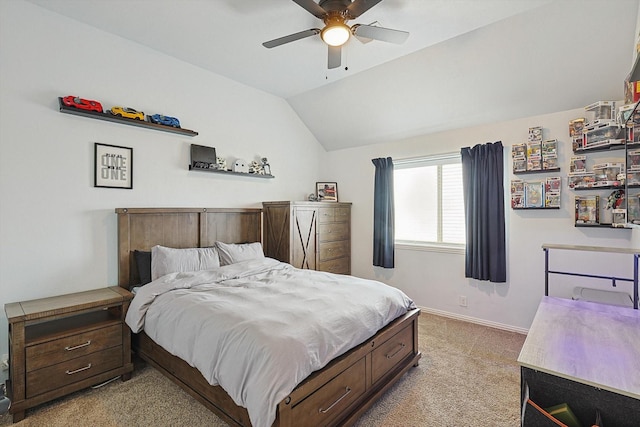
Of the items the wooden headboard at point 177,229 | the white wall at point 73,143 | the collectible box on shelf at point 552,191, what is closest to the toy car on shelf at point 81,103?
the white wall at point 73,143

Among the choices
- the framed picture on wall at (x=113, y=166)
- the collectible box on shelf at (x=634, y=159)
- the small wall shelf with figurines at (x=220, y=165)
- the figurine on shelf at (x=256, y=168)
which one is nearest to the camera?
the collectible box on shelf at (x=634, y=159)

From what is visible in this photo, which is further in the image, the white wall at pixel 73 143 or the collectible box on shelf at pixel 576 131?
the collectible box on shelf at pixel 576 131

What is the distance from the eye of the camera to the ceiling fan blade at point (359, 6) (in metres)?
Result: 1.97

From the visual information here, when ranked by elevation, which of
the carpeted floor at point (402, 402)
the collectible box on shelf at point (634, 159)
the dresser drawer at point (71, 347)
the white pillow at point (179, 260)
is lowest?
the carpeted floor at point (402, 402)

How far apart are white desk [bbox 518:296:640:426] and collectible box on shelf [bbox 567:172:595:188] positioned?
1.76 meters

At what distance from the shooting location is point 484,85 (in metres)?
3.33

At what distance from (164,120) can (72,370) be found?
2.35m

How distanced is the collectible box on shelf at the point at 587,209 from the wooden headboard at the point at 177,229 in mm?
3662

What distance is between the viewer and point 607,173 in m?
2.92

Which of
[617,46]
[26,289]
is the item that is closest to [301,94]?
[617,46]

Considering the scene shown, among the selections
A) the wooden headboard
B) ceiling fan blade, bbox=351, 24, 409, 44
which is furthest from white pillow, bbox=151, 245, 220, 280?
ceiling fan blade, bbox=351, 24, 409, 44

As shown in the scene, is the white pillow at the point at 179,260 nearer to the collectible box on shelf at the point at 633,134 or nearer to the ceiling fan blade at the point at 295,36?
the ceiling fan blade at the point at 295,36

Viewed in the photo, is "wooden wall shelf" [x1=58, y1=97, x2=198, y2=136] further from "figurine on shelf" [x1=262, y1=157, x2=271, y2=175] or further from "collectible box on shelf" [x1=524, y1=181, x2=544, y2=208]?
"collectible box on shelf" [x1=524, y1=181, x2=544, y2=208]

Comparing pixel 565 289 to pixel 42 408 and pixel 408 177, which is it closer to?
pixel 408 177
